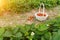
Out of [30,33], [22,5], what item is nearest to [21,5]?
[22,5]

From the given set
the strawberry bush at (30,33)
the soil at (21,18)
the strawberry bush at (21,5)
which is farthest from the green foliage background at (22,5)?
the strawberry bush at (30,33)

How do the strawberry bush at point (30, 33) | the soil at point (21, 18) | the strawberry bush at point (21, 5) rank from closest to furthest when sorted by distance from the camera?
1. the strawberry bush at point (30, 33)
2. the soil at point (21, 18)
3. the strawberry bush at point (21, 5)

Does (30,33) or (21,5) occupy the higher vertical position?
(21,5)

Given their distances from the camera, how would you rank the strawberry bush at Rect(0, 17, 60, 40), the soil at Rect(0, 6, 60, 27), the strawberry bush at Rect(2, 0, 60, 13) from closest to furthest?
the strawberry bush at Rect(0, 17, 60, 40)
the soil at Rect(0, 6, 60, 27)
the strawberry bush at Rect(2, 0, 60, 13)

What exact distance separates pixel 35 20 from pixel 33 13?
348mm

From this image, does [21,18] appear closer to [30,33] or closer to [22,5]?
[22,5]

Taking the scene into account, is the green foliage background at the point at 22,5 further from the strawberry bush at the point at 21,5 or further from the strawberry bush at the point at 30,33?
the strawberry bush at the point at 30,33

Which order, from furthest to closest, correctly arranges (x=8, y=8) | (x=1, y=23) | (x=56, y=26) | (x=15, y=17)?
(x=8, y=8) → (x=15, y=17) → (x=1, y=23) → (x=56, y=26)

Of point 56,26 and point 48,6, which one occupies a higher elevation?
point 48,6

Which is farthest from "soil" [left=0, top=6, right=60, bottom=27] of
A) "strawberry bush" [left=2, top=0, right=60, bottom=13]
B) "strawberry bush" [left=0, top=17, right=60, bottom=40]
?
"strawberry bush" [left=0, top=17, right=60, bottom=40]

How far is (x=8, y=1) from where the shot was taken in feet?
16.3

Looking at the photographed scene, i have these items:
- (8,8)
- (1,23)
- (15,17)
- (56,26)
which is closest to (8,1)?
(8,8)

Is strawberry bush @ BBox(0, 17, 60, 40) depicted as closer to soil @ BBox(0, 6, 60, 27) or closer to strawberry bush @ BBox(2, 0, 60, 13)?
soil @ BBox(0, 6, 60, 27)

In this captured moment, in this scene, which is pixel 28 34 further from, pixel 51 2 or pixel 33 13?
pixel 51 2
